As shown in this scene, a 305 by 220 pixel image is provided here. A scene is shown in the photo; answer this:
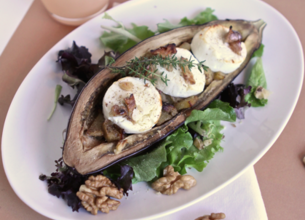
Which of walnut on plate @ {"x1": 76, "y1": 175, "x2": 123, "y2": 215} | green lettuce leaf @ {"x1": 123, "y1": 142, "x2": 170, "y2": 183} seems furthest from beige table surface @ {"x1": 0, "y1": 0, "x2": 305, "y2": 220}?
green lettuce leaf @ {"x1": 123, "y1": 142, "x2": 170, "y2": 183}

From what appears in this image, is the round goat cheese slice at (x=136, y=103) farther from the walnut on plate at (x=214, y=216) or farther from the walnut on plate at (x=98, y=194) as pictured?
the walnut on plate at (x=214, y=216)

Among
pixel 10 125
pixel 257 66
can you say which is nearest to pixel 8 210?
pixel 10 125

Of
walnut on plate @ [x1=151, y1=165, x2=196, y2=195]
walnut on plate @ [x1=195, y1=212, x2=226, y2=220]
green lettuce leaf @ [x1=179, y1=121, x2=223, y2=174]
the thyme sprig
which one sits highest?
the thyme sprig

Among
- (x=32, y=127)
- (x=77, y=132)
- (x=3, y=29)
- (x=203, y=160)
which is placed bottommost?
(x=203, y=160)

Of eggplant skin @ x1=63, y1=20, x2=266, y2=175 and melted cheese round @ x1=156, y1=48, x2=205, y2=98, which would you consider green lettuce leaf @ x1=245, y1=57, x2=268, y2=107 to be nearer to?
eggplant skin @ x1=63, y1=20, x2=266, y2=175

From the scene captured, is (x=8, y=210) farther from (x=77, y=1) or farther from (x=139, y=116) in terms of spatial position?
(x=77, y=1)

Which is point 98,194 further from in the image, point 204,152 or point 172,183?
point 204,152
